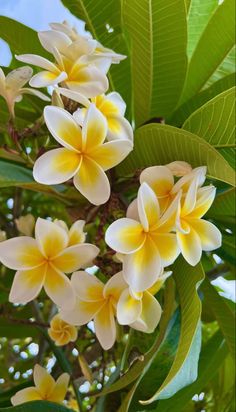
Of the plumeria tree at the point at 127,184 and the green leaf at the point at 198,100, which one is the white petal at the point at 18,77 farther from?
the green leaf at the point at 198,100

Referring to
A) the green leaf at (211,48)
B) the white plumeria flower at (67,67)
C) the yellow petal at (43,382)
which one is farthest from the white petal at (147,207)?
the green leaf at (211,48)

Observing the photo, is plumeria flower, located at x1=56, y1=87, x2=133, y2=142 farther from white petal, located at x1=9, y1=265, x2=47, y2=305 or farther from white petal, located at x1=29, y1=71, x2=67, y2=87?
white petal, located at x1=9, y1=265, x2=47, y2=305

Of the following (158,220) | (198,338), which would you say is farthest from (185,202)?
(198,338)

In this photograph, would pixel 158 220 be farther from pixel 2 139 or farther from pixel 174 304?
pixel 2 139

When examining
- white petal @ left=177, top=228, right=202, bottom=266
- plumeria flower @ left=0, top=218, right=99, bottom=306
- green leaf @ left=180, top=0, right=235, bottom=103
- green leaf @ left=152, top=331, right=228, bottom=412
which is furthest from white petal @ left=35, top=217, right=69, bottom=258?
green leaf @ left=180, top=0, right=235, bottom=103

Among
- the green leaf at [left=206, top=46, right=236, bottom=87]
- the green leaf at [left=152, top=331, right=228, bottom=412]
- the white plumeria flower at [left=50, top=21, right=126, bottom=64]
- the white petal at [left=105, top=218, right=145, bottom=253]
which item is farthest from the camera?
the green leaf at [left=206, top=46, right=236, bottom=87]

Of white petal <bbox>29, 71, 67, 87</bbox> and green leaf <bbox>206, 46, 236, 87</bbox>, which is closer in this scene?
white petal <bbox>29, 71, 67, 87</bbox>

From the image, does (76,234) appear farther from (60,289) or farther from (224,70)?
(224,70)
